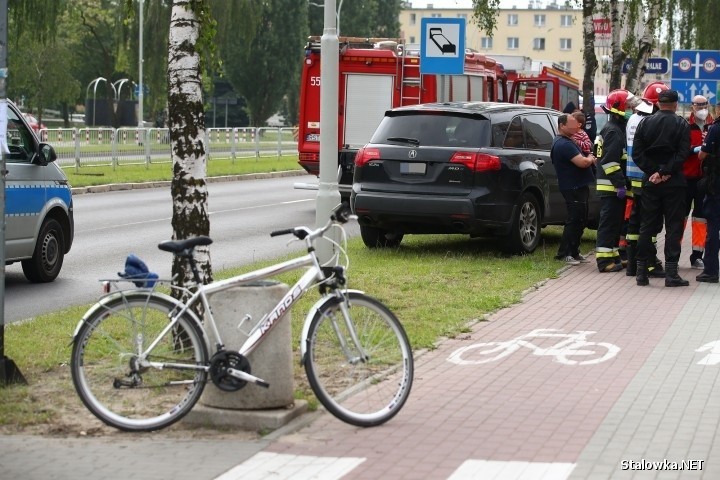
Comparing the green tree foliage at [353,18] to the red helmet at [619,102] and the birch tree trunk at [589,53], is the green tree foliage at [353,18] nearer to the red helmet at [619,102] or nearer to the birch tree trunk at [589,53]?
the birch tree trunk at [589,53]

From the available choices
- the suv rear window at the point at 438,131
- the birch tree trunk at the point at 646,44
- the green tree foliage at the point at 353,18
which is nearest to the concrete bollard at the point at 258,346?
the suv rear window at the point at 438,131

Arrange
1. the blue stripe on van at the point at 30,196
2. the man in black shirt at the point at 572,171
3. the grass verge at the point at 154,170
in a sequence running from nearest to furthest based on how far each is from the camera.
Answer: the blue stripe on van at the point at 30,196 → the man in black shirt at the point at 572,171 → the grass verge at the point at 154,170

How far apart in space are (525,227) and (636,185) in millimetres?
2505

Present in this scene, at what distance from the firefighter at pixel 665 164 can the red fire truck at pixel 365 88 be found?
37.3 feet

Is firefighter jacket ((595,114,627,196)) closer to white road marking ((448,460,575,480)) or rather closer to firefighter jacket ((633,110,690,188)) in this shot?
firefighter jacket ((633,110,690,188))

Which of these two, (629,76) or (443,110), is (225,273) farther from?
(629,76)

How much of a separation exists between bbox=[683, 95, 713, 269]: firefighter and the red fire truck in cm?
947

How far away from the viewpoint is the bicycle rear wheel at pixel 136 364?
691 centimetres

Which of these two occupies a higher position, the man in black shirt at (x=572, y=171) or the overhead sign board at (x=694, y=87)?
the overhead sign board at (x=694, y=87)

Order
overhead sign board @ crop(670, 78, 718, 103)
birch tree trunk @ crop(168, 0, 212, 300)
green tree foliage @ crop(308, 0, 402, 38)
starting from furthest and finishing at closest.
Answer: green tree foliage @ crop(308, 0, 402, 38)
overhead sign board @ crop(670, 78, 718, 103)
birch tree trunk @ crop(168, 0, 212, 300)

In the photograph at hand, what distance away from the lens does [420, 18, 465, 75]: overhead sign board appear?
64.5ft

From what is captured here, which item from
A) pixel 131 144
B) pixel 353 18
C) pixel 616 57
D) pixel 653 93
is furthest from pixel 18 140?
pixel 353 18

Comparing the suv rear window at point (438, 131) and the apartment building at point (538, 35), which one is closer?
the suv rear window at point (438, 131)

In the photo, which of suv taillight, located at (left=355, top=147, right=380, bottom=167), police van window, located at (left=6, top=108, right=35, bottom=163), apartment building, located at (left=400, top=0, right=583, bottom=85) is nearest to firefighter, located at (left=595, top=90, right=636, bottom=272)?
suv taillight, located at (left=355, top=147, right=380, bottom=167)
